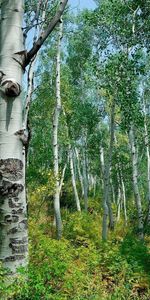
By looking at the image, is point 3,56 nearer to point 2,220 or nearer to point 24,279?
point 2,220

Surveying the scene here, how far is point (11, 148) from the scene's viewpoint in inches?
121

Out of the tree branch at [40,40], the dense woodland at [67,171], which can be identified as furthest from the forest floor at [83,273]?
the tree branch at [40,40]

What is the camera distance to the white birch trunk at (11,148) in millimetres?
2975

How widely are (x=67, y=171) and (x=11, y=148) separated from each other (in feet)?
95.1

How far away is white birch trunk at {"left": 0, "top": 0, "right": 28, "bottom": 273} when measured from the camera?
297 centimetres

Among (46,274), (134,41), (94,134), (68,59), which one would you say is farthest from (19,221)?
(68,59)

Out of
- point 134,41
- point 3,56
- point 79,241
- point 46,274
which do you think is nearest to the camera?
point 3,56

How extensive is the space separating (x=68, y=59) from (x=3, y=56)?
23.5 m

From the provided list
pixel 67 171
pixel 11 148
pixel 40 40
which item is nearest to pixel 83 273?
pixel 11 148

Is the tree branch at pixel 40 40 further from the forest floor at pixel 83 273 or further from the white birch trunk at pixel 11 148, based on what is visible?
the forest floor at pixel 83 273

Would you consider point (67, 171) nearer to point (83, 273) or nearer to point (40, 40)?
point (83, 273)

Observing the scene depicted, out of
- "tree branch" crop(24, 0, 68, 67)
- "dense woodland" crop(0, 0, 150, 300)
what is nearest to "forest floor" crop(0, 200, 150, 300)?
"dense woodland" crop(0, 0, 150, 300)

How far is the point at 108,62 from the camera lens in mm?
14672

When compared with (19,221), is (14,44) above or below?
above
